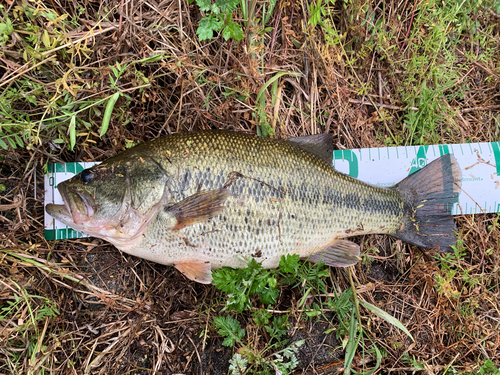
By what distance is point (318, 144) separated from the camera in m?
2.95

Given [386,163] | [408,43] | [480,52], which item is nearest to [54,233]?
[386,163]

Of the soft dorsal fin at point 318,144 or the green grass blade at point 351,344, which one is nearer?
the green grass blade at point 351,344

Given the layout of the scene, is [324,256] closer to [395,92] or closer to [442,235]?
[442,235]

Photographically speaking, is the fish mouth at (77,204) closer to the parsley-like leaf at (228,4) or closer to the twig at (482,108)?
the parsley-like leaf at (228,4)

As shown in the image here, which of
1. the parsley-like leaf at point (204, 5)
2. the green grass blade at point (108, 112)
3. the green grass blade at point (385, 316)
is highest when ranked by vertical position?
the parsley-like leaf at point (204, 5)

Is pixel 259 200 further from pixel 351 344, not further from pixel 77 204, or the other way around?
pixel 351 344

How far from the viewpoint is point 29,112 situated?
8.80 feet

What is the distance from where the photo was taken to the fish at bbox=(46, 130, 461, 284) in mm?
2355

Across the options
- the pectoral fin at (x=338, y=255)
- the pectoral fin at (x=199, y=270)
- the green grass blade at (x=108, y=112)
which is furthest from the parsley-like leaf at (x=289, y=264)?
the green grass blade at (x=108, y=112)

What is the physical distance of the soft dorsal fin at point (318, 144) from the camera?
2.90 meters

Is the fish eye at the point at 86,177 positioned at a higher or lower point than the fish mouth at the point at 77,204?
higher

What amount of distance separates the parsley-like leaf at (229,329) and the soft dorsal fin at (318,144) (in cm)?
173

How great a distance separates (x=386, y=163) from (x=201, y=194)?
214 cm

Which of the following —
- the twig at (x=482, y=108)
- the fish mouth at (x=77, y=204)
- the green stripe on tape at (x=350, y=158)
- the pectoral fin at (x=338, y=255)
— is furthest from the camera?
the twig at (x=482, y=108)
